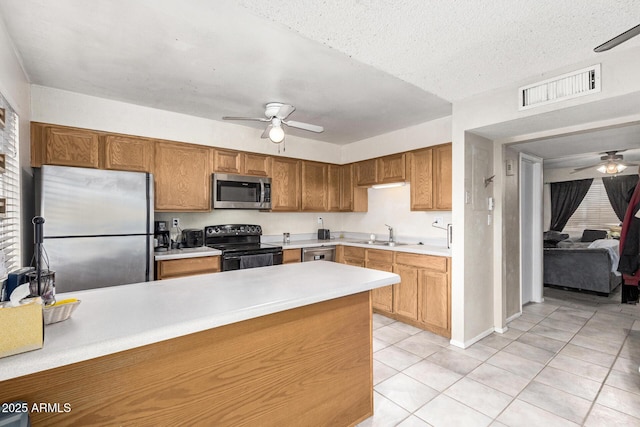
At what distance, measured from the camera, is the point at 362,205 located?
4891 mm

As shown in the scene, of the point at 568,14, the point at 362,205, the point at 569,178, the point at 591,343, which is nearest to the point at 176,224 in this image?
the point at 362,205

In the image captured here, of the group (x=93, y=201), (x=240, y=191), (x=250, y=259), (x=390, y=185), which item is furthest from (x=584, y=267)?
(x=93, y=201)

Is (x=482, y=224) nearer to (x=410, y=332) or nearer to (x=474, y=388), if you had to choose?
(x=410, y=332)

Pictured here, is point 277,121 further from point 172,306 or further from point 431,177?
point 172,306

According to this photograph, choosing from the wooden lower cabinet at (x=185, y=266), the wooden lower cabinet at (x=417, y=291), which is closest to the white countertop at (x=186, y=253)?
the wooden lower cabinet at (x=185, y=266)

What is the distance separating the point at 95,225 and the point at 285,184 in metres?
2.29

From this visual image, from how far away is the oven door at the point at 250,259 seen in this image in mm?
3432

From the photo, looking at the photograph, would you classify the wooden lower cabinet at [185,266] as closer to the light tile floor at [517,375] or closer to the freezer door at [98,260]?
the freezer door at [98,260]

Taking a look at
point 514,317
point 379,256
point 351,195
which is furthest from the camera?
point 351,195

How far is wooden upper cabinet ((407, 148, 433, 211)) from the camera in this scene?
368 centimetres

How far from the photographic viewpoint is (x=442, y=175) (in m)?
3.55

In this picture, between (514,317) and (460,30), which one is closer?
(460,30)

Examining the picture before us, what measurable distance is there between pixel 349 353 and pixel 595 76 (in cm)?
254

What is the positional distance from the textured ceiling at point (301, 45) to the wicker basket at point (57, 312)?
157cm
